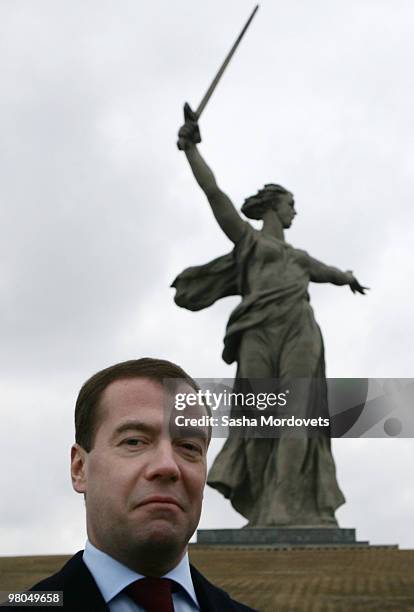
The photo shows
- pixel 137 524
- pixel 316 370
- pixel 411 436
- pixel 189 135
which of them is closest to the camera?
pixel 137 524

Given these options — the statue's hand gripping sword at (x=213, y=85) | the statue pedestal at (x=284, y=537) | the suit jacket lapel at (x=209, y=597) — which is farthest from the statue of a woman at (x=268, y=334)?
the suit jacket lapel at (x=209, y=597)

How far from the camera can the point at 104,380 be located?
188 cm

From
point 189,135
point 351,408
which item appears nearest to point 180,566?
point 351,408

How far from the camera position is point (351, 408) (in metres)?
3.31

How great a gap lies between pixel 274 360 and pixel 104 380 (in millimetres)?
15430

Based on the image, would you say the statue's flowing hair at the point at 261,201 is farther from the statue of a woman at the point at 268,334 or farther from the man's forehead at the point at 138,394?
the man's forehead at the point at 138,394

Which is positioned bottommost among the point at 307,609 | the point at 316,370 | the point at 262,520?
the point at 307,609

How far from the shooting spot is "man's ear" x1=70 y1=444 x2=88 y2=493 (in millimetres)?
1885

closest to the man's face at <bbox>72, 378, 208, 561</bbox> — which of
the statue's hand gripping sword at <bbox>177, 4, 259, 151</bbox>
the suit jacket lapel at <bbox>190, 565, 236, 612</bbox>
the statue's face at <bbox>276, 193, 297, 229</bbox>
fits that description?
the suit jacket lapel at <bbox>190, 565, 236, 612</bbox>

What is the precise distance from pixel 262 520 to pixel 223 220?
4487 millimetres

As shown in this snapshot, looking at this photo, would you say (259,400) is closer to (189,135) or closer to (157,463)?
(157,463)

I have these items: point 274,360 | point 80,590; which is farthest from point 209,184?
point 80,590

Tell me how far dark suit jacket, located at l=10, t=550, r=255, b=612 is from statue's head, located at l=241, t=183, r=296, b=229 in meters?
16.0

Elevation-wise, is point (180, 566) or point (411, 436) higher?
point (411, 436)
